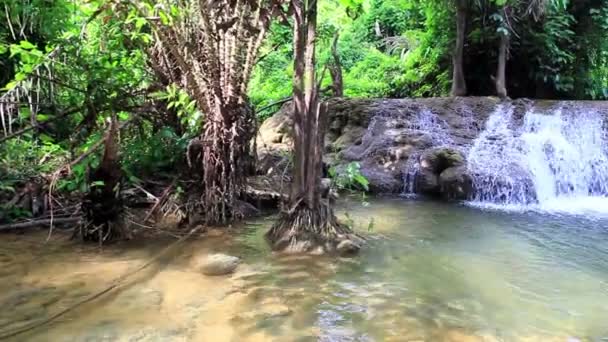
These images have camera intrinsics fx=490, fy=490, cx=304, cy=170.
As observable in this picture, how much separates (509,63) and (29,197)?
1077 cm

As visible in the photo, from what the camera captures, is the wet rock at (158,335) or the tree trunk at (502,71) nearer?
the wet rock at (158,335)

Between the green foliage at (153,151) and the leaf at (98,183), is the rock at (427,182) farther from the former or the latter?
the leaf at (98,183)

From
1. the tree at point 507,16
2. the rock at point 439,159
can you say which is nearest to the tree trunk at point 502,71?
the tree at point 507,16

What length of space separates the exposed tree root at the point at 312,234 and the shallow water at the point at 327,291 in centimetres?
15

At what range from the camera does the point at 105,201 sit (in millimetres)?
4531

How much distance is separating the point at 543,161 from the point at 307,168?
18.1 feet

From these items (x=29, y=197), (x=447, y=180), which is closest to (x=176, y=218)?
(x=29, y=197)

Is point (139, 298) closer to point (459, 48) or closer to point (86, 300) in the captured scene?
point (86, 300)

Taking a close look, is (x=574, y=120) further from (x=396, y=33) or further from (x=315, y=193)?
(x=396, y=33)

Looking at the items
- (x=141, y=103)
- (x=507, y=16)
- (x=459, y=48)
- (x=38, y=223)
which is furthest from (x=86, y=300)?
(x=507, y=16)

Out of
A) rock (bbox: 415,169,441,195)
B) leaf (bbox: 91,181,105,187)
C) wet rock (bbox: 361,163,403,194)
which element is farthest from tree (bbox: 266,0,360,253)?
rock (bbox: 415,169,441,195)

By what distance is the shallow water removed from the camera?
2.92 m

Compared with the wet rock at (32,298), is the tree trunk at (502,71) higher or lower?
higher

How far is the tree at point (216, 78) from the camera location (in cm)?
491
